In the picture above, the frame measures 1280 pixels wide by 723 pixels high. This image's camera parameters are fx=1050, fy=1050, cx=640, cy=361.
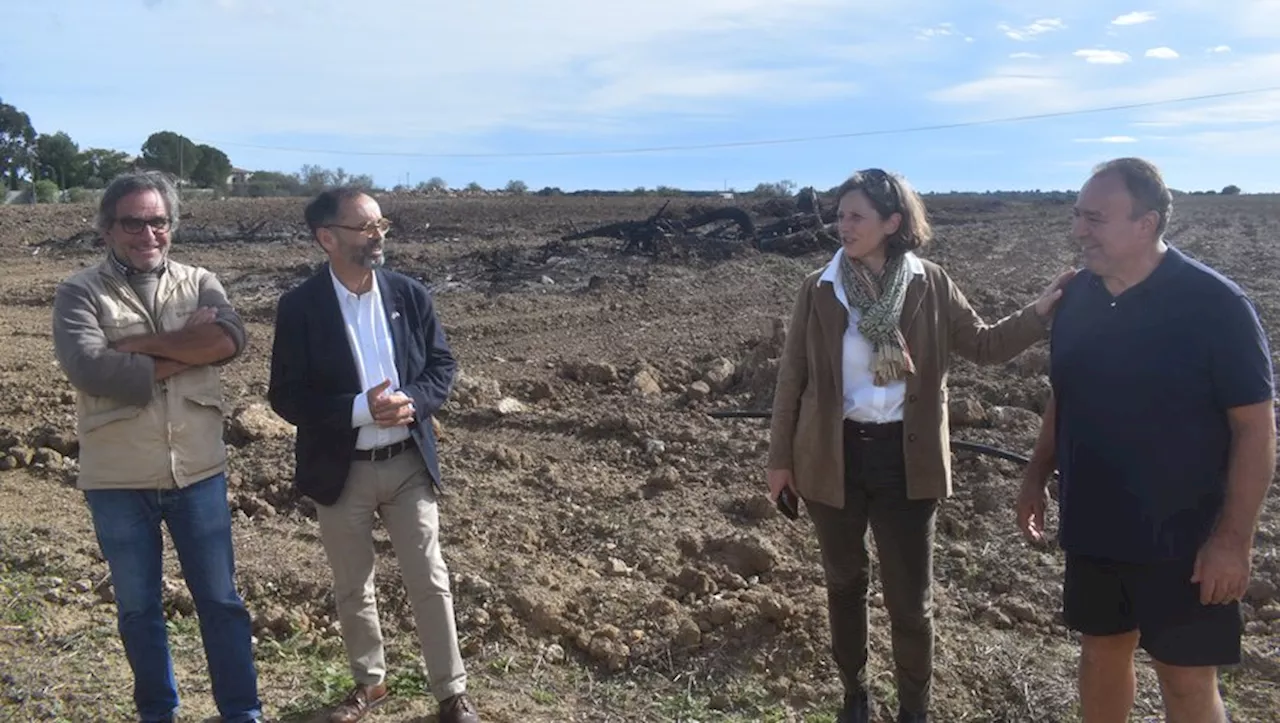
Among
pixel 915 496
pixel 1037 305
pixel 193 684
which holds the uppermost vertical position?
pixel 1037 305

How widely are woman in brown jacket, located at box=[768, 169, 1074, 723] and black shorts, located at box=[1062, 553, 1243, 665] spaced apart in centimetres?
50

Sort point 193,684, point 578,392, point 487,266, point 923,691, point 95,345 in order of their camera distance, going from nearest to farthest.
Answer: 1. point 95,345
2. point 923,691
3. point 193,684
4. point 578,392
5. point 487,266

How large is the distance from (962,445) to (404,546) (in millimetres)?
3215

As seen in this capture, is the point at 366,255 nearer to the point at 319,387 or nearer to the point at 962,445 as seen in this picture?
the point at 319,387

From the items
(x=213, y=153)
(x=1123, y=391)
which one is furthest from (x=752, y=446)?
(x=213, y=153)

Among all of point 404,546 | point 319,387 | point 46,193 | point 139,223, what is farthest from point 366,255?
point 46,193

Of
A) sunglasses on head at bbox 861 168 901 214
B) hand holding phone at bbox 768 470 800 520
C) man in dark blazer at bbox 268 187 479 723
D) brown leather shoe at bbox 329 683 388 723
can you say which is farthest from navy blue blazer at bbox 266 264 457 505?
sunglasses on head at bbox 861 168 901 214

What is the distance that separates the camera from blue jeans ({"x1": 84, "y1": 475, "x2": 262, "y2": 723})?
3150mm

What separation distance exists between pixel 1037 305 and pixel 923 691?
4.17ft

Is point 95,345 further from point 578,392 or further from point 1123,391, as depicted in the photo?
point 578,392

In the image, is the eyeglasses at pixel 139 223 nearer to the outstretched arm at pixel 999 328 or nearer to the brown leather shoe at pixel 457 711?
the brown leather shoe at pixel 457 711

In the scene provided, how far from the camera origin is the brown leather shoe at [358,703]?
3482 millimetres

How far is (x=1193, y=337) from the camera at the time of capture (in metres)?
2.61

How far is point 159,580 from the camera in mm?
3266
